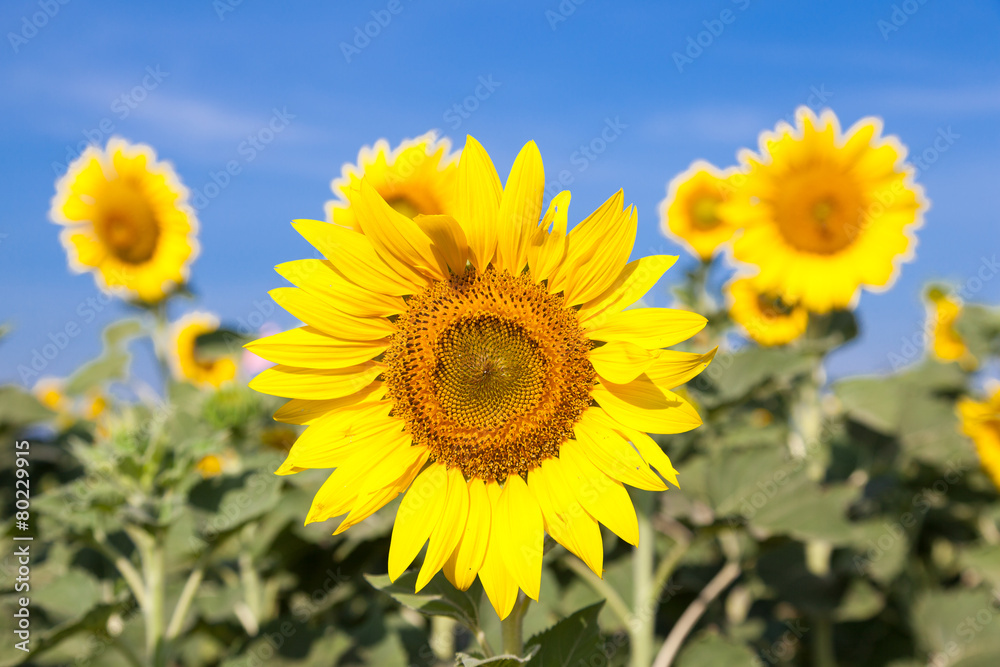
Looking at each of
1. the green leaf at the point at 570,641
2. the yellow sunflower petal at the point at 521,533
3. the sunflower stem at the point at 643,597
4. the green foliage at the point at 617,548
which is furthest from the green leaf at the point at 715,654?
the yellow sunflower petal at the point at 521,533

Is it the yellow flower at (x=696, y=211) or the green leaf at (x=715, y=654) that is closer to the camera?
the green leaf at (x=715, y=654)

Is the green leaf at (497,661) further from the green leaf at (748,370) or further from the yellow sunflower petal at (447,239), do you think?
the green leaf at (748,370)

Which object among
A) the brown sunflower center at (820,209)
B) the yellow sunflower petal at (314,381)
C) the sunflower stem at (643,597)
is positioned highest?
the brown sunflower center at (820,209)

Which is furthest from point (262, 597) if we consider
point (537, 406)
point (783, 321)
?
point (783, 321)

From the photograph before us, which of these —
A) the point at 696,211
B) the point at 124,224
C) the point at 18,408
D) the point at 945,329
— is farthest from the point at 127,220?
the point at 945,329

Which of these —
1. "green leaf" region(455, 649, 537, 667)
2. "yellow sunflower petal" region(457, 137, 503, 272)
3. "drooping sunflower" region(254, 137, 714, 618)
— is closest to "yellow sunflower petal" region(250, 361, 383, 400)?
"drooping sunflower" region(254, 137, 714, 618)

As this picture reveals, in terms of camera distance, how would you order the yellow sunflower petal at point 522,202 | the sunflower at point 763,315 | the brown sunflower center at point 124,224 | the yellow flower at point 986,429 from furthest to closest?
1. the brown sunflower center at point 124,224
2. the sunflower at point 763,315
3. the yellow flower at point 986,429
4. the yellow sunflower petal at point 522,202

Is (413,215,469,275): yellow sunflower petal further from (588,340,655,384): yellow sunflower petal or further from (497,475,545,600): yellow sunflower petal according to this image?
(497,475,545,600): yellow sunflower petal
